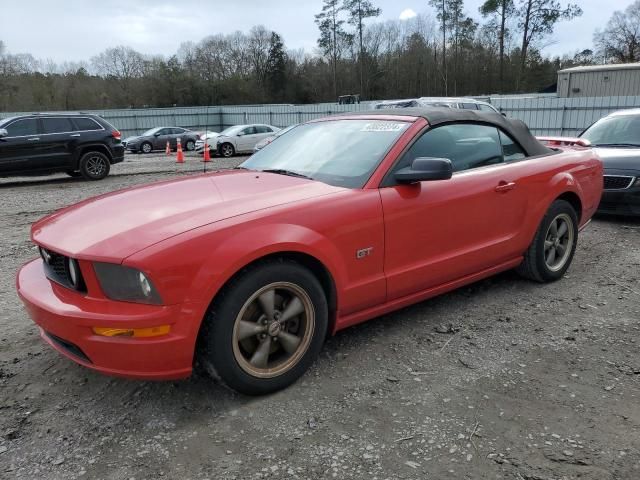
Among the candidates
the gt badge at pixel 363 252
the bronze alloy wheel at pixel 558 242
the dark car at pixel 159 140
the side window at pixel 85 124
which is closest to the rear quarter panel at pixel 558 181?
the bronze alloy wheel at pixel 558 242

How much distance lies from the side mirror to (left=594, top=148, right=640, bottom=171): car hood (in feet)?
15.4

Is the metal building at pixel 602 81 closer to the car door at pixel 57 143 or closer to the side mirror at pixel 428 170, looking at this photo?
the car door at pixel 57 143

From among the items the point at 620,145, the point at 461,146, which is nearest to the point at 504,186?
the point at 461,146

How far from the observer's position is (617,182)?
22.0 feet

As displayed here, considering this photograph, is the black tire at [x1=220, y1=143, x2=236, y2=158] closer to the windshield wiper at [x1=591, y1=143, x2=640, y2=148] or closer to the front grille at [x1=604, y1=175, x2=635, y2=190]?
the windshield wiper at [x1=591, y1=143, x2=640, y2=148]

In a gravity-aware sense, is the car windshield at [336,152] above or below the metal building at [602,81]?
below

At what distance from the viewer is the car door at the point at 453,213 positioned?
10.6ft

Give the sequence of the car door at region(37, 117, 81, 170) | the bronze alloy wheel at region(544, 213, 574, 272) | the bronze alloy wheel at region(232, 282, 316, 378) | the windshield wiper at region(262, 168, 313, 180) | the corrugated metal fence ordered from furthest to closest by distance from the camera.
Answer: the corrugated metal fence < the car door at region(37, 117, 81, 170) < the bronze alloy wheel at region(544, 213, 574, 272) < the windshield wiper at region(262, 168, 313, 180) < the bronze alloy wheel at region(232, 282, 316, 378)

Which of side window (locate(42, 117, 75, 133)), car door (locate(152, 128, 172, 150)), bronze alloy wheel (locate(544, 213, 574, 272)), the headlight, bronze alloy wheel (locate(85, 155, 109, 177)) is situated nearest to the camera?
the headlight

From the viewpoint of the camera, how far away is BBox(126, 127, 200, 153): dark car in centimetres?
2503

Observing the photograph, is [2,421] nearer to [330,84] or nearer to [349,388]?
[349,388]

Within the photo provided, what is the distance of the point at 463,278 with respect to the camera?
377cm

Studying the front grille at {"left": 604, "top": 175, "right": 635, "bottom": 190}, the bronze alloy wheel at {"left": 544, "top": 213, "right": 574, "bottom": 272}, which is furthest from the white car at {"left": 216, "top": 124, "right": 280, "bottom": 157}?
the bronze alloy wheel at {"left": 544, "top": 213, "right": 574, "bottom": 272}

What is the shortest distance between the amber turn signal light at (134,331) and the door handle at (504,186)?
2611 mm
